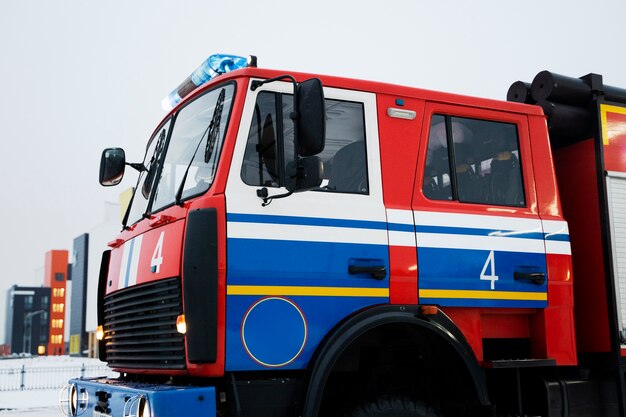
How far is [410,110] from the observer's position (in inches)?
191

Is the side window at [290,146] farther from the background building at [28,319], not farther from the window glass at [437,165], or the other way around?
the background building at [28,319]

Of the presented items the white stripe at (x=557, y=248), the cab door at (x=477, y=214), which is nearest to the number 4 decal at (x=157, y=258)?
the cab door at (x=477, y=214)

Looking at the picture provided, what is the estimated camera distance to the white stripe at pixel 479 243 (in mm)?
4648

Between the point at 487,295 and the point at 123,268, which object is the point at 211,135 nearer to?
the point at 123,268

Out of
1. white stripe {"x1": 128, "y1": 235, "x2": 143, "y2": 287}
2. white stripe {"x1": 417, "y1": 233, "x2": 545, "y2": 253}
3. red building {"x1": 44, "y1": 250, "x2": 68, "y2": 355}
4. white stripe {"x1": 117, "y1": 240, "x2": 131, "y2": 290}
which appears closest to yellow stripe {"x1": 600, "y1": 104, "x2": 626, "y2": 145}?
white stripe {"x1": 417, "y1": 233, "x2": 545, "y2": 253}

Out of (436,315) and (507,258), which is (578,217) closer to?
(507,258)

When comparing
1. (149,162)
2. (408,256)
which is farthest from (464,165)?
(149,162)

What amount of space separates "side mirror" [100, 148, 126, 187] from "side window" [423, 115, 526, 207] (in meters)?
2.45

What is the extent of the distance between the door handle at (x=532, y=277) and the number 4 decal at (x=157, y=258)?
2.42m

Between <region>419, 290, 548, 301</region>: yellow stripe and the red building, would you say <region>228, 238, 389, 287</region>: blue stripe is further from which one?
the red building

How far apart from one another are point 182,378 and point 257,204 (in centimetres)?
115

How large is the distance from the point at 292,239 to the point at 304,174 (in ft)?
1.49

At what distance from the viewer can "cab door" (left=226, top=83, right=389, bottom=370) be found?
4.07 meters

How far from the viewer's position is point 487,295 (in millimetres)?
4793
